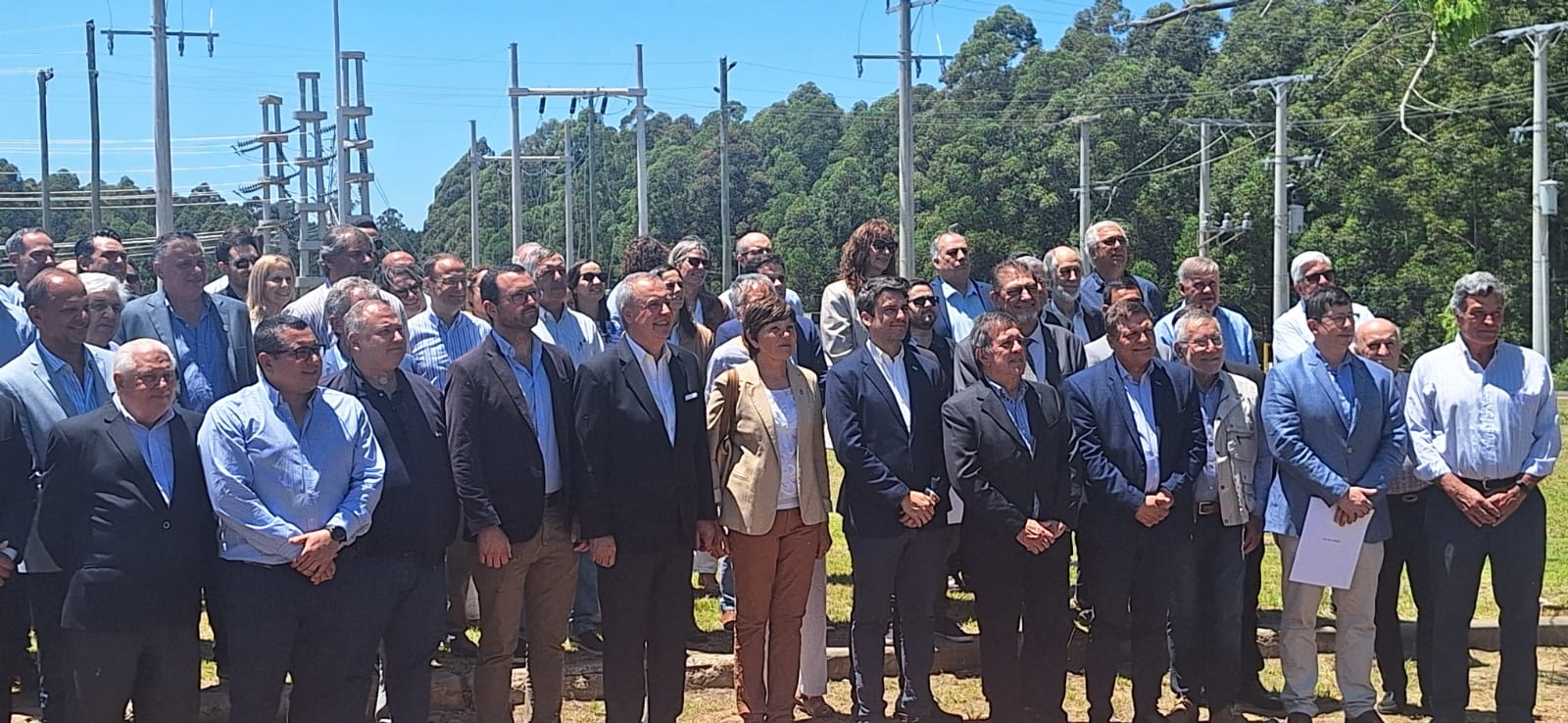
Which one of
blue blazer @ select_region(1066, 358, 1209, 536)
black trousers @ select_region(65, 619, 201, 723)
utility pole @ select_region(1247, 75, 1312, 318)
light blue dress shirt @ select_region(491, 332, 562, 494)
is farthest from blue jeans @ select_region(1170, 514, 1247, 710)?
utility pole @ select_region(1247, 75, 1312, 318)

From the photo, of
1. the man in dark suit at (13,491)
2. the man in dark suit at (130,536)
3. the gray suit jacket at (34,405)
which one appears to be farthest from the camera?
the gray suit jacket at (34,405)

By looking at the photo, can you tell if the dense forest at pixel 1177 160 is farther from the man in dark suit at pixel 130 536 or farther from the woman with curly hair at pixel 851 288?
the man in dark suit at pixel 130 536

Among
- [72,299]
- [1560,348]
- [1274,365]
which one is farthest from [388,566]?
[1560,348]

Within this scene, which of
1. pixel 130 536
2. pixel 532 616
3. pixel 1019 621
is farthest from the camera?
pixel 1019 621

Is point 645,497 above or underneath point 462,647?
above

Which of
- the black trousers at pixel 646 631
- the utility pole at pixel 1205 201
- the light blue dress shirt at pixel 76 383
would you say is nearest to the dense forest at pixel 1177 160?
the utility pole at pixel 1205 201

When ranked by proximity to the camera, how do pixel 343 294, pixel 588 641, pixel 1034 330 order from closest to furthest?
pixel 343 294, pixel 1034 330, pixel 588 641

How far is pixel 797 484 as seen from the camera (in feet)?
22.4

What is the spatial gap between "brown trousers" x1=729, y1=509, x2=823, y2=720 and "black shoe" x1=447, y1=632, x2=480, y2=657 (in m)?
1.71

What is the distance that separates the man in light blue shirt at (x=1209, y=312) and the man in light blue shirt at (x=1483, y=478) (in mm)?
938

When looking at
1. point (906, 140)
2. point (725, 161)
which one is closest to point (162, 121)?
point (906, 140)

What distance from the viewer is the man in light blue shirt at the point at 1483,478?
7.00m

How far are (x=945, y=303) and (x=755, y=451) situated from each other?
77.0 inches

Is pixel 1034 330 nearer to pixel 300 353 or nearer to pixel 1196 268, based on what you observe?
pixel 1196 268
